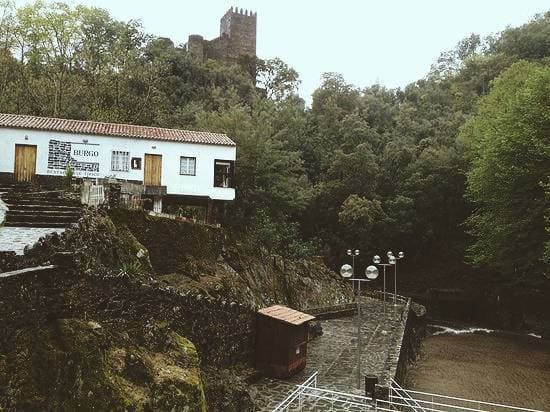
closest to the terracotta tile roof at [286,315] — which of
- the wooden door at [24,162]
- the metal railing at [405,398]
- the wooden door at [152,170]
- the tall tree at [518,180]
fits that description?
A: the metal railing at [405,398]

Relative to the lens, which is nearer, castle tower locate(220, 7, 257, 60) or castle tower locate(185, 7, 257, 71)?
castle tower locate(185, 7, 257, 71)

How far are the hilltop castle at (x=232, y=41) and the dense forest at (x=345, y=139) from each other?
8.02 metres

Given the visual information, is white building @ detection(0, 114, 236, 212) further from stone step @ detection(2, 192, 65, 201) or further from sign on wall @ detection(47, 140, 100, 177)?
stone step @ detection(2, 192, 65, 201)

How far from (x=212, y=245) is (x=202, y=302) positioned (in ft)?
31.5

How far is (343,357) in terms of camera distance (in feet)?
54.3

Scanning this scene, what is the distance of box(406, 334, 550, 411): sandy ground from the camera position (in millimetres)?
16641

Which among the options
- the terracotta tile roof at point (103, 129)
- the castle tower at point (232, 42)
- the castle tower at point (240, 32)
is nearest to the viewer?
the terracotta tile roof at point (103, 129)

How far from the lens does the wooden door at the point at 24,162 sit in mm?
21219

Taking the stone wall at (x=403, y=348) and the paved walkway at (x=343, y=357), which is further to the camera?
the stone wall at (x=403, y=348)

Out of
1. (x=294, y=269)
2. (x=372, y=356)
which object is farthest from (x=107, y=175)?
(x=372, y=356)

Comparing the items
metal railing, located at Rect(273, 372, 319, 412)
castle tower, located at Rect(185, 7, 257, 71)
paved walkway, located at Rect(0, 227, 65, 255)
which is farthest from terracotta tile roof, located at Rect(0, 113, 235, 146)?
castle tower, located at Rect(185, 7, 257, 71)

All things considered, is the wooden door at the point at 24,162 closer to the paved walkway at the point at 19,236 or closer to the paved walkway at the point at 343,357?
the paved walkway at the point at 19,236

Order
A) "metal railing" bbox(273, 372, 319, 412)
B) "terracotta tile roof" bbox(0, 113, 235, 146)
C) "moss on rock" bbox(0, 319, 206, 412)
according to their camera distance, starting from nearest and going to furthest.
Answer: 1. "moss on rock" bbox(0, 319, 206, 412)
2. "metal railing" bbox(273, 372, 319, 412)
3. "terracotta tile roof" bbox(0, 113, 235, 146)

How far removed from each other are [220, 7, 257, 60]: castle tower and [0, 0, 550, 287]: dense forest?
10.8 metres
